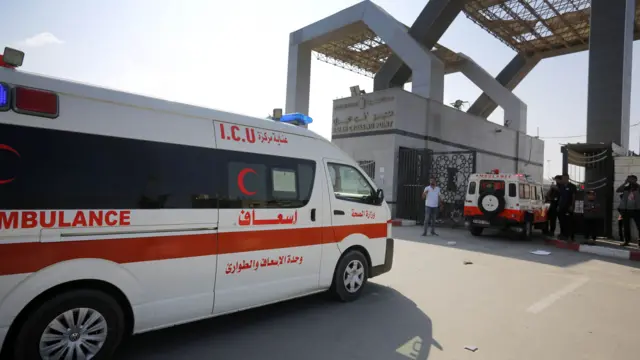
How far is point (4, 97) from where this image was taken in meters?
2.72

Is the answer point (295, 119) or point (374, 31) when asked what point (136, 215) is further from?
point (374, 31)

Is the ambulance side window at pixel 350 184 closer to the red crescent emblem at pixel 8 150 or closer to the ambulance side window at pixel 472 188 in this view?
the red crescent emblem at pixel 8 150

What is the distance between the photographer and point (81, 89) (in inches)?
123

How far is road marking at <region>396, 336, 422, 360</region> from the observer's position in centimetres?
358

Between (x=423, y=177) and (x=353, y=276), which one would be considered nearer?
(x=353, y=276)

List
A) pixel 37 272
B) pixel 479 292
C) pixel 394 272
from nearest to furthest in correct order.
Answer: pixel 37 272 < pixel 479 292 < pixel 394 272

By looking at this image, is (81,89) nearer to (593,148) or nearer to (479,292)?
(479,292)

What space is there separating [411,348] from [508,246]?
8.13 m

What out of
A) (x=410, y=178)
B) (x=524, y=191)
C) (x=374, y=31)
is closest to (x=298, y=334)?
(x=524, y=191)

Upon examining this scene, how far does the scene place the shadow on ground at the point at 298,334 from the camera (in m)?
3.52

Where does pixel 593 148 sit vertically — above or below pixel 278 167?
above

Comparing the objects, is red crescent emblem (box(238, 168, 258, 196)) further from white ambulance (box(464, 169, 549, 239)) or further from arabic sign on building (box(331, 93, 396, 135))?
arabic sign on building (box(331, 93, 396, 135))

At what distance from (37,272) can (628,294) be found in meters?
7.71

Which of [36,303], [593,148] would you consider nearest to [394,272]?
[36,303]
